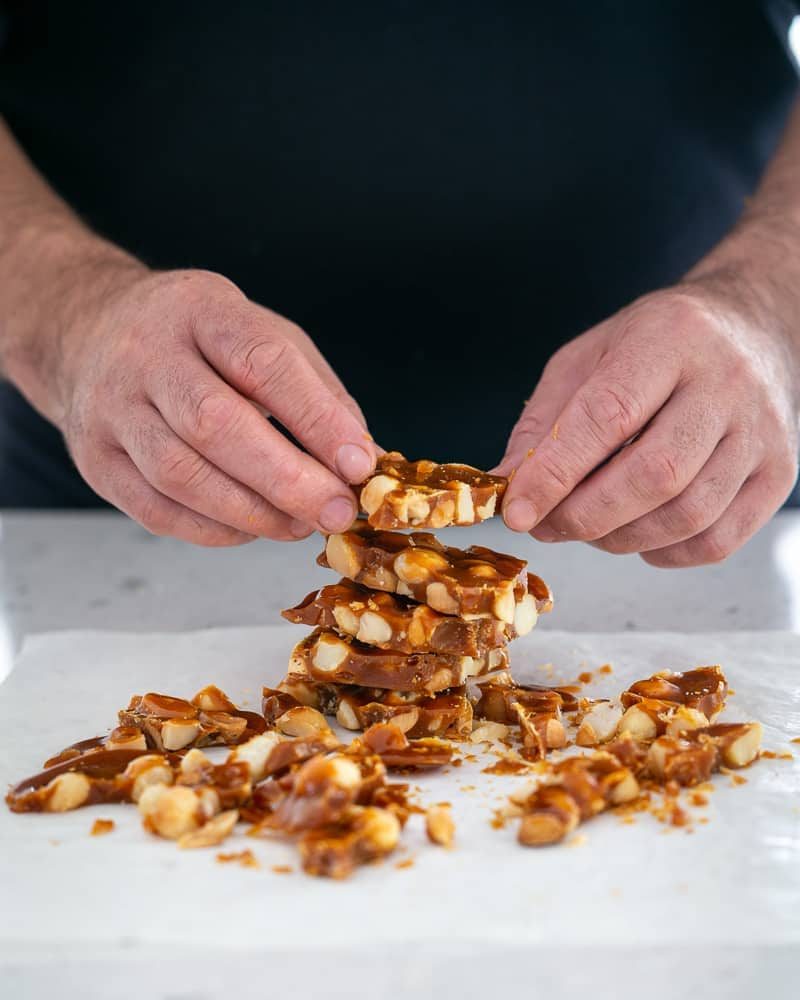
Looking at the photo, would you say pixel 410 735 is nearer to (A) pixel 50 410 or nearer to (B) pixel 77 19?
(A) pixel 50 410

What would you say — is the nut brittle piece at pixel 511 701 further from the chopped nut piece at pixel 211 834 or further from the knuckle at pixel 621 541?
→ the chopped nut piece at pixel 211 834

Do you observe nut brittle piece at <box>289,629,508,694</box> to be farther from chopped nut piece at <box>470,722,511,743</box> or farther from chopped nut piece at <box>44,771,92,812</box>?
chopped nut piece at <box>44,771,92,812</box>

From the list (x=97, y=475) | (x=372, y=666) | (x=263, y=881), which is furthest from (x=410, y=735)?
(x=97, y=475)

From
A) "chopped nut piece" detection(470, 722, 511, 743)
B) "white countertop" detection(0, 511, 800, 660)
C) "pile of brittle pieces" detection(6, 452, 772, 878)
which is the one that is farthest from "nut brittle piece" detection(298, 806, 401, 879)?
"white countertop" detection(0, 511, 800, 660)

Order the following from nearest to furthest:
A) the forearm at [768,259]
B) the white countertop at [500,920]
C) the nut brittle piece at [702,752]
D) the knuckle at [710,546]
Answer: the white countertop at [500,920] → the nut brittle piece at [702,752] → the knuckle at [710,546] → the forearm at [768,259]

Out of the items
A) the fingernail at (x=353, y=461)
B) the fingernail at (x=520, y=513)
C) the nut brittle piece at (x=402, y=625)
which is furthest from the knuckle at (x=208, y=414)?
the fingernail at (x=520, y=513)

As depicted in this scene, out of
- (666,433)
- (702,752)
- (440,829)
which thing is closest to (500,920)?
(440,829)
